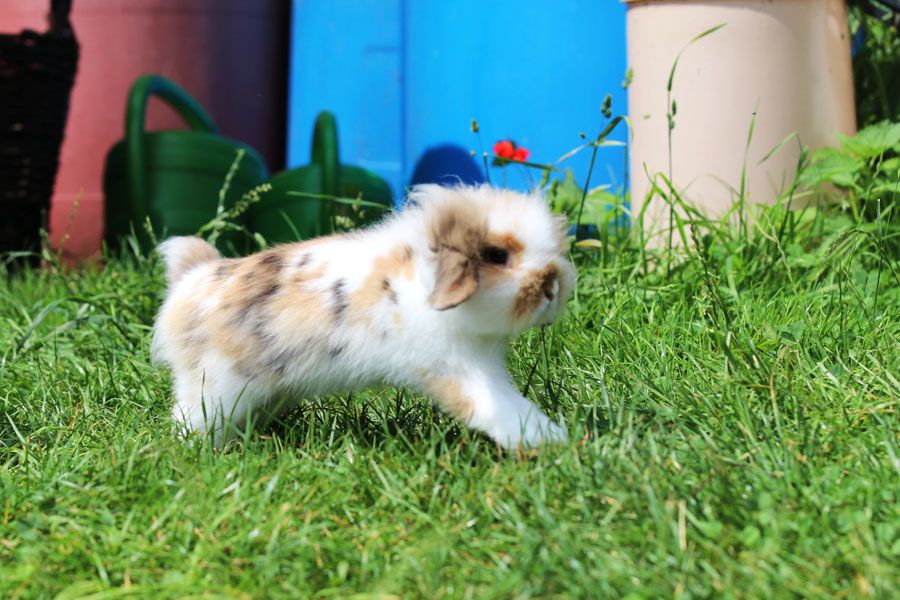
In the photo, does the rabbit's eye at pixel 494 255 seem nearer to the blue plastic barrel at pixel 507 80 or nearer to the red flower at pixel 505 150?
the red flower at pixel 505 150

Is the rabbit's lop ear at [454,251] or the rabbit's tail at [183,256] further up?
the rabbit's lop ear at [454,251]

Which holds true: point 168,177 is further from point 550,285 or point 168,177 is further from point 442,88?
point 550,285

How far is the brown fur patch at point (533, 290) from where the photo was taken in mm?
1805

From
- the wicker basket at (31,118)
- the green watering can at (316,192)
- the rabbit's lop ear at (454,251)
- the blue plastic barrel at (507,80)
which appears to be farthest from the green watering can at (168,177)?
the rabbit's lop ear at (454,251)

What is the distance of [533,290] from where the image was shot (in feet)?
5.92

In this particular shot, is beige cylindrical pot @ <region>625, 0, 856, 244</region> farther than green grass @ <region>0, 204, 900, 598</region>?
Yes

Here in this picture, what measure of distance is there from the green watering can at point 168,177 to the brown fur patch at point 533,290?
8.83 ft

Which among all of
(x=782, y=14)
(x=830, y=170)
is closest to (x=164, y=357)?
(x=830, y=170)

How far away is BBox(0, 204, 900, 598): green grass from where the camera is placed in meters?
1.50

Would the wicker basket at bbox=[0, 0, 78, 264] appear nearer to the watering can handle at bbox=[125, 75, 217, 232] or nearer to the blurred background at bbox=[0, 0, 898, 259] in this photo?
the blurred background at bbox=[0, 0, 898, 259]

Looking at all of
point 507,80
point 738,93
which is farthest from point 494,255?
point 507,80

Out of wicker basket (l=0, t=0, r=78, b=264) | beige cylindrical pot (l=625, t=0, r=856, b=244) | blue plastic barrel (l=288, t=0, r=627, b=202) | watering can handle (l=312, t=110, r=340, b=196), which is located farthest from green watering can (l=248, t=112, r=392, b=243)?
beige cylindrical pot (l=625, t=0, r=856, b=244)

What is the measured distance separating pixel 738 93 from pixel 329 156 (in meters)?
1.52

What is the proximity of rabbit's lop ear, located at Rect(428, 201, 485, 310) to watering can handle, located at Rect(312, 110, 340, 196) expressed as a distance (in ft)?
7.15
